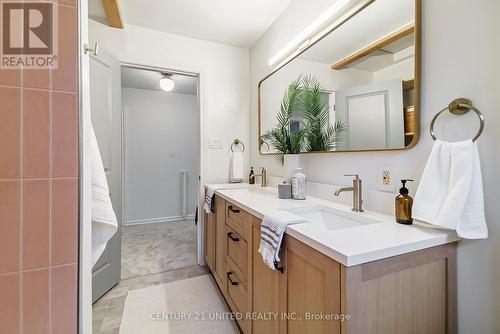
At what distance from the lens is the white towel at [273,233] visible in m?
0.86

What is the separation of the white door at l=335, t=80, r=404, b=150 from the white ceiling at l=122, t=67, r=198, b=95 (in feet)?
6.95

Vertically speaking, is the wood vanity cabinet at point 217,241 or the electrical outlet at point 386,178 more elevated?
the electrical outlet at point 386,178

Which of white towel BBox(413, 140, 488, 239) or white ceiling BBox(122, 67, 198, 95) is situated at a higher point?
white ceiling BBox(122, 67, 198, 95)

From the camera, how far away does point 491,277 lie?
726mm

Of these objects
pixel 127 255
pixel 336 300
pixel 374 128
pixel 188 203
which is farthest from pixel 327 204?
pixel 188 203

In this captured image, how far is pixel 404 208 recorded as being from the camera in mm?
873

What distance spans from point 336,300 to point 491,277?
0.56 metres

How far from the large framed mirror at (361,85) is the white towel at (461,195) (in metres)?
0.20

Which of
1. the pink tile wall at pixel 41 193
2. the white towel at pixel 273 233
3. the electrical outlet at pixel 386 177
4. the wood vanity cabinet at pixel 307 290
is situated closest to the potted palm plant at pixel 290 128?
the electrical outlet at pixel 386 177

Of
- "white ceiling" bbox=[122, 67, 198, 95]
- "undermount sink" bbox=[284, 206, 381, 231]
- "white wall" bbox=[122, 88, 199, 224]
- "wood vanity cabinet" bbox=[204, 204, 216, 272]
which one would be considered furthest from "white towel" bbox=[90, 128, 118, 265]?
"white wall" bbox=[122, 88, 199, 224]

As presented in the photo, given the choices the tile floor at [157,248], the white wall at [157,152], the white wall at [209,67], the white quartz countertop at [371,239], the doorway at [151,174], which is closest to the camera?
the white quartz countertop at [371,239]

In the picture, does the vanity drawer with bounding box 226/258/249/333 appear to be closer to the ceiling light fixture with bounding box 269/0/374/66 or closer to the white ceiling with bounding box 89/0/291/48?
the ceiling light fixture with bounding box 269/0/374/66

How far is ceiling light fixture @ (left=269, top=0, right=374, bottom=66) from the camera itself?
1.23 metres

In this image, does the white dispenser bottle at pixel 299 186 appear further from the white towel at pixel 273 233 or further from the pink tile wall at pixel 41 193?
the pink tile wall at pixel 41 193
